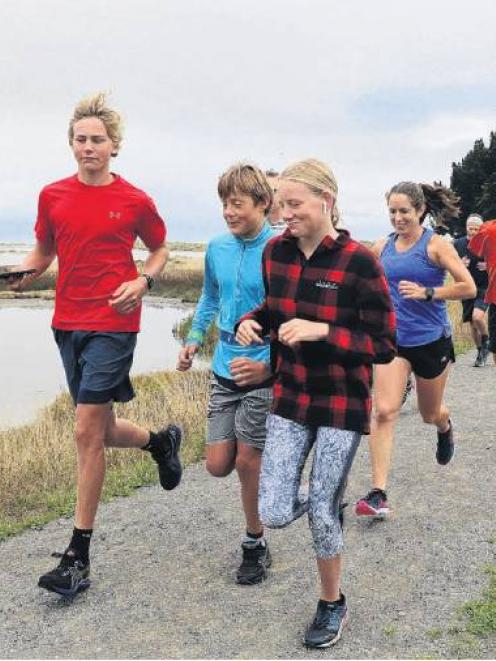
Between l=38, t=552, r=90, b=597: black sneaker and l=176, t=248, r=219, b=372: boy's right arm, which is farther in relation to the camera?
l=176, t=248, r=219, b=372: boy's right arm

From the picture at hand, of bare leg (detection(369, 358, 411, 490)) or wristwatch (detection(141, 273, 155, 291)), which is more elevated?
wristwatch (detection(141, 273, 155, 291))

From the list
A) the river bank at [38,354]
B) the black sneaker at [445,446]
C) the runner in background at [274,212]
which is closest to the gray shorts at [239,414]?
the runner in background at [274,212]

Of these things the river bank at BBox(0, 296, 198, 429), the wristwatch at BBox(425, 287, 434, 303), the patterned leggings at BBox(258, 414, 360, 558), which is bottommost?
the river bank at BBox(0, 296, 198, 429)

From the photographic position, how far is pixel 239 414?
3943 mm

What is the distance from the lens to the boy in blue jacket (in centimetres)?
388

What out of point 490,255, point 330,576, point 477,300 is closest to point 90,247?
point 330,576

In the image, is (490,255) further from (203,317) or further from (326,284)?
(326,284)

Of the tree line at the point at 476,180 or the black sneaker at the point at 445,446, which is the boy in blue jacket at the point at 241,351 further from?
the tree line at the point at 476,180

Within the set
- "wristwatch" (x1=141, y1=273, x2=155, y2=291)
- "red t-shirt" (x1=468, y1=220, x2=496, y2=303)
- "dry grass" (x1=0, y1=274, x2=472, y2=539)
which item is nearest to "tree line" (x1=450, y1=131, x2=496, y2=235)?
"dry grass" (x1=0, y1=274, x2=472, y2=539)

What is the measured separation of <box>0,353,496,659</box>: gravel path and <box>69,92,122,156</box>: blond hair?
229cm

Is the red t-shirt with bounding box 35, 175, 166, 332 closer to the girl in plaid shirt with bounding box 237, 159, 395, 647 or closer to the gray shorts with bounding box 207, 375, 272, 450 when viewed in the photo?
the gray shorts with bounding box 207, 375, 272, 450

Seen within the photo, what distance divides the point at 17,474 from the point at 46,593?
2694 millimetres

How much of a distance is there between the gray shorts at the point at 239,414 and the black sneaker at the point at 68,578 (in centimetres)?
90

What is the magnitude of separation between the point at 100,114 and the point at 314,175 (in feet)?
4.76
